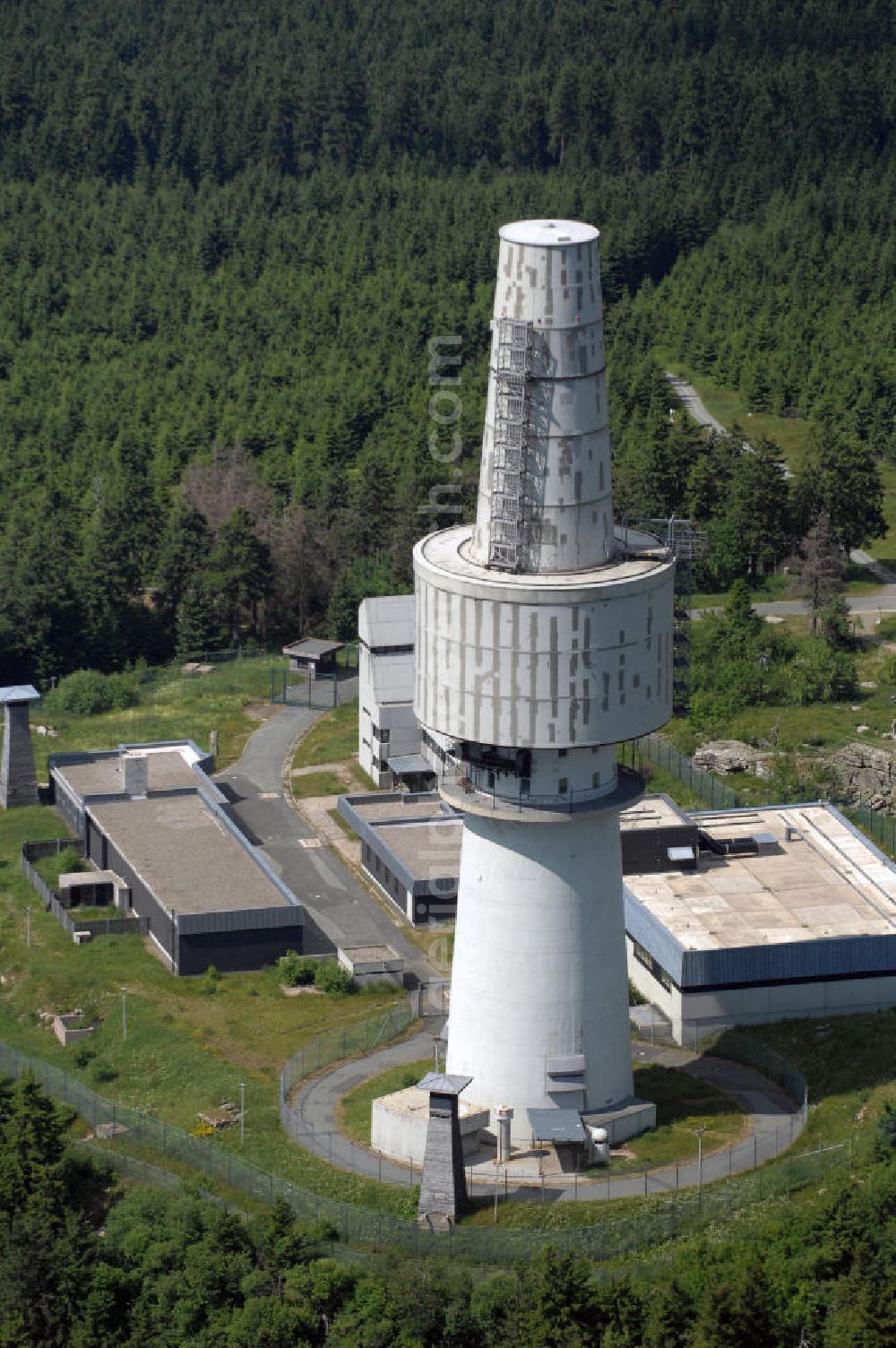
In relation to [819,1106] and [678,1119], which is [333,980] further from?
[819,1106]

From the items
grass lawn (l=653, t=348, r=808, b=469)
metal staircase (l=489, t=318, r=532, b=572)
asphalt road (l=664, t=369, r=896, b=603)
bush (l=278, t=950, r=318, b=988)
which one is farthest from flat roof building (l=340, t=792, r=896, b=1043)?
grass lawn (l=653, t=348, r=808, b=469)

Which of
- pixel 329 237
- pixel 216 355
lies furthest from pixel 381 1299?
pixel 329 237

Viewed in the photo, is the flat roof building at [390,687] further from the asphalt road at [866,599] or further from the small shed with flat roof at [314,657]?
the asphalt road at [866,599]

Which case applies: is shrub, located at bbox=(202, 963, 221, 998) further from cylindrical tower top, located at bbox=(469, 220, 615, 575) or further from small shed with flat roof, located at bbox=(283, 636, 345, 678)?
small shed with flat roof, located at bbox=(283, 636, 345, 678)

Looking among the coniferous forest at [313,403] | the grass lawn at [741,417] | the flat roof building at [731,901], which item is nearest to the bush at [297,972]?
the flat roof building at [731,901]

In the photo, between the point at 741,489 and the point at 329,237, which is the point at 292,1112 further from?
the point at 329,237

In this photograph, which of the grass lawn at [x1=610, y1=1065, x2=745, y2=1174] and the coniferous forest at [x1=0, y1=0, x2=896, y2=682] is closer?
Answer: the grass lawn at [x1=610, y1=1065, x2=745, y2=1174]
